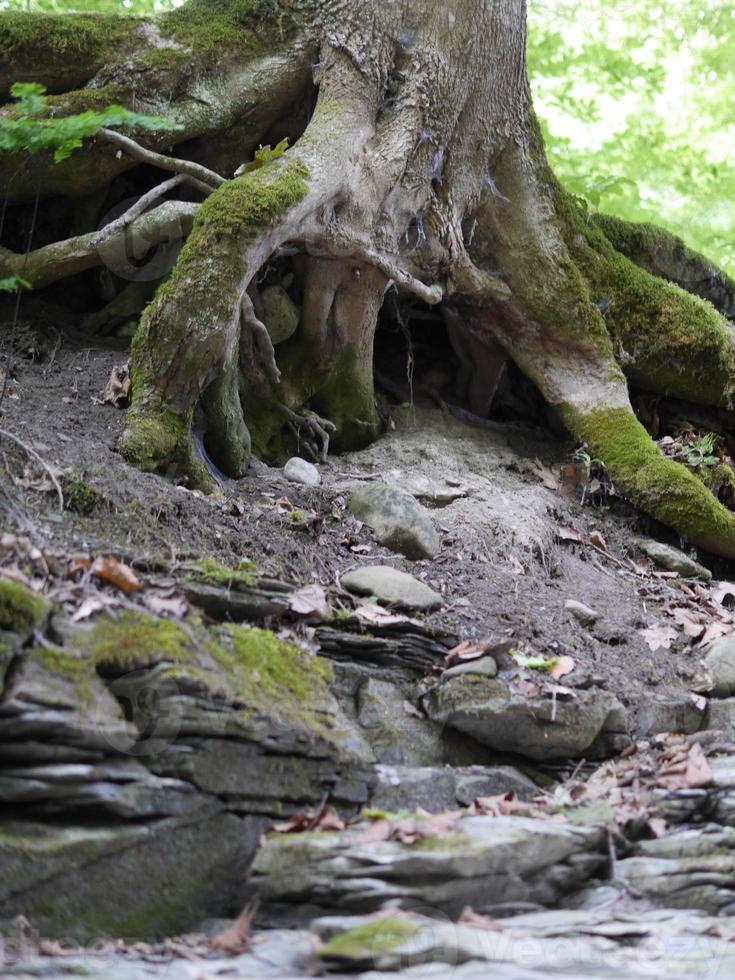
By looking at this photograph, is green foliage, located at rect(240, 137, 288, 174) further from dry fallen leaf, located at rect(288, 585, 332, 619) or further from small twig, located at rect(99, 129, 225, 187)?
dry fallen leaf, located at rect(288, 585, 332, 619)

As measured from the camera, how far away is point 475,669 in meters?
4.28

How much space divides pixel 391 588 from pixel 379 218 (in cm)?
344

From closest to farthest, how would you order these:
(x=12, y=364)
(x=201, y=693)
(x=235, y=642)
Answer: (x=201, y=693)
(x=235, y=642)
(x=12, y=364)

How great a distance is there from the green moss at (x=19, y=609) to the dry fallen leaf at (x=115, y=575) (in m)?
0.46

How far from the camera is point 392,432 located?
7.74m

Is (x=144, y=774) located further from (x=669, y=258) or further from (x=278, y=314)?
(x=669, y=258)

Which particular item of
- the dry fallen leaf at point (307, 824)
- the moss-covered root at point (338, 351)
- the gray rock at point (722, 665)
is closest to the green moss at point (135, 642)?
the dry fallen leaf at point (307, 824)

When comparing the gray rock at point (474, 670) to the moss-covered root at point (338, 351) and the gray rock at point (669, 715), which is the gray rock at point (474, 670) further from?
the moss-covered root at point (338, 351)

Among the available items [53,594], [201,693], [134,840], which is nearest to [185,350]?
[53,594]

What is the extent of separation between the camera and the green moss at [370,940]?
261 cm

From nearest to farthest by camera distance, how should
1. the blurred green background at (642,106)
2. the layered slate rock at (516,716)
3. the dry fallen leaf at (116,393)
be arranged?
the layered slate rock at (516,716) < the dry fallen leaf at (116,393) < the blurred green background at (642,106)

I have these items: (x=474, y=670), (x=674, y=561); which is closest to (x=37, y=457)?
(x=474, y=670)

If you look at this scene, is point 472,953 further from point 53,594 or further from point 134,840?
point 53,594

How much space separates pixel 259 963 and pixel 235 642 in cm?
130
